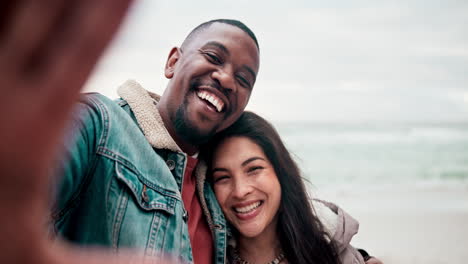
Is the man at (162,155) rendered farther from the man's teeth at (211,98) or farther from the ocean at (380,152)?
the ocean at (380,152)

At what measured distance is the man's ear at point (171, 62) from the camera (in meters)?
2.34

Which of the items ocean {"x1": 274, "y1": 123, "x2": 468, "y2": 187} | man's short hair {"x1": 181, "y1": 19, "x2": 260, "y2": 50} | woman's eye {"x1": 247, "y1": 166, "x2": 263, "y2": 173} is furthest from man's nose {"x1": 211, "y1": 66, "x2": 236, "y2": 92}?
ocean {"x1": 274, "y1": 123, "x2": 468, "y2": 187}

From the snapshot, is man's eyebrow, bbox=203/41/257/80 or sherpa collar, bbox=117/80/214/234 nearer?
sherpa collar, bbox=117/80/214/234

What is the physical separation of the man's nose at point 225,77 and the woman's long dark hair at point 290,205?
0.41 m

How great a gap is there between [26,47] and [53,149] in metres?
0.06

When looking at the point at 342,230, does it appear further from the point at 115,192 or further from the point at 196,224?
the point at 115,192

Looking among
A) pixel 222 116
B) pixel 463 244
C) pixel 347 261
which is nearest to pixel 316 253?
pixel 347 261

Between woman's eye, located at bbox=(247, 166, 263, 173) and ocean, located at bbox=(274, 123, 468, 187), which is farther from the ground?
ocean, located at bbox=(274, 123, 468, 187)

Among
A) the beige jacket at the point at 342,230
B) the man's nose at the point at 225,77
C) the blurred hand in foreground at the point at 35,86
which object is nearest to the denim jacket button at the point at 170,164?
the man's nose at the point at 225,77

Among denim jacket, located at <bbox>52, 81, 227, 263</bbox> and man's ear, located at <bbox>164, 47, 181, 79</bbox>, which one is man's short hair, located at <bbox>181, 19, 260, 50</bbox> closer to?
man's ear, located at <bbox>164, 47, 181, 79</bbox>

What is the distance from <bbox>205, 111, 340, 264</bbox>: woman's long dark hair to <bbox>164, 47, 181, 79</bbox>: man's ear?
1.53ft

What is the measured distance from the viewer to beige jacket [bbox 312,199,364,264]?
8.07 feet

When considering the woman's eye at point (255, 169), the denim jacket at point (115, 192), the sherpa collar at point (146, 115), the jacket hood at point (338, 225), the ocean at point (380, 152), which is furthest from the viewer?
the ocean at point (380, 152)

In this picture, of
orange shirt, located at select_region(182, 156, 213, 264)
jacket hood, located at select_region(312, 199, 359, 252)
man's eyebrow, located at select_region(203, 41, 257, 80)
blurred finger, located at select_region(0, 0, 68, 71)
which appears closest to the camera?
blurred finger, located at select_region(0, 0, 68, 71)
